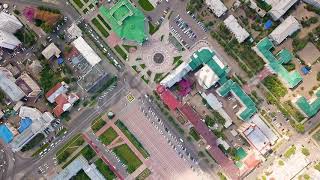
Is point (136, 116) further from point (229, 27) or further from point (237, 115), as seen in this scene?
point (229, 27)

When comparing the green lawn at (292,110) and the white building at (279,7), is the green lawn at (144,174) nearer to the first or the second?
the green lawn at (292,110)

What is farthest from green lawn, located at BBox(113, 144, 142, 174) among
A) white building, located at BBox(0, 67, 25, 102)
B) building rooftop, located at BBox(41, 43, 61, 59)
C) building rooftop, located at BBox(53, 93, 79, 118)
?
building rooftop, located at BBox(41, 43, 61, 59)

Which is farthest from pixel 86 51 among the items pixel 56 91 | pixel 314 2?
pixel 314 2

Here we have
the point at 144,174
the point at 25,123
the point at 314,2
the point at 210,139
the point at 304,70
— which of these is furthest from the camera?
the point at 144,174

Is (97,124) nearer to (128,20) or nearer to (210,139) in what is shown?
(128,20)

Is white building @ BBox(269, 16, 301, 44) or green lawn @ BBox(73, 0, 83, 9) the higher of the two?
green lawn @ BBox(73, 0, 83, 9)

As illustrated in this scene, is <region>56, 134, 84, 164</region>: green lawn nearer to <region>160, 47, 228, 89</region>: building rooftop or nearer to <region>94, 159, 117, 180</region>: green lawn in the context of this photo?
<region>94, 159, 117, 180</region>: green lawn
